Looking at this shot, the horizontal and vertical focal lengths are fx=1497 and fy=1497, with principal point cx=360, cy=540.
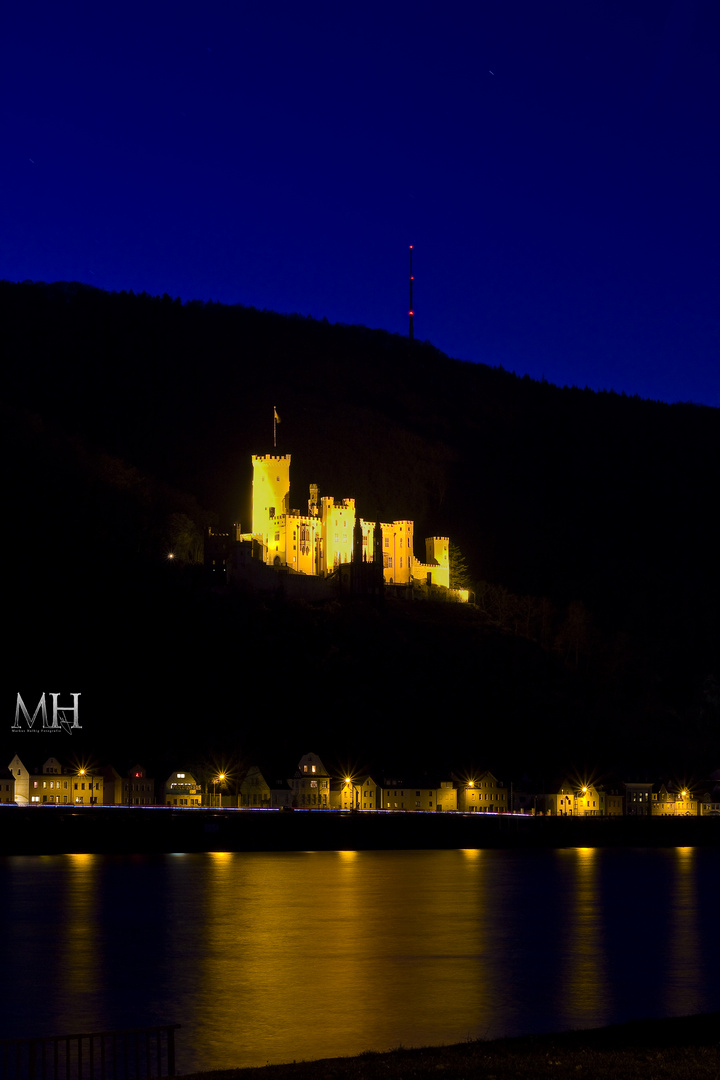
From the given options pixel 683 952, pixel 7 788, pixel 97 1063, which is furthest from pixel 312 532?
pixel 97 1063

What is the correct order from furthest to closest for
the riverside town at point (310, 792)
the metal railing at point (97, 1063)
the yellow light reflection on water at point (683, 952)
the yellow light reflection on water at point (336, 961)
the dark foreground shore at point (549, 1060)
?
the riverside town at point (310, 792), the yellow light reflection on water at point (683, 952), the yellow light reflection on water at point (336, 961), the metal railing at point (97, 1063), the dark foreground shore at point (549, 1060)

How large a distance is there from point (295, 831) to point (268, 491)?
40.4 m

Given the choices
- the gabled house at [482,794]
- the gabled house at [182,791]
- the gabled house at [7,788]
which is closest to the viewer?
the gabled house at [7,788]

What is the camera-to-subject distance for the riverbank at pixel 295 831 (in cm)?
9156

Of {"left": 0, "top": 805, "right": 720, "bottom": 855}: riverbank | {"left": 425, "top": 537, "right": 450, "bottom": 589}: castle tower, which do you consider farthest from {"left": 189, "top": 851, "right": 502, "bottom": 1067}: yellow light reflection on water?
{"left": 425, "top": 537, "right": 450, "bottom": 589}: castle tower

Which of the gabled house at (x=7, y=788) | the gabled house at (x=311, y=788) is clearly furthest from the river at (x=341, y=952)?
the gabled house at (x=311, y=788)

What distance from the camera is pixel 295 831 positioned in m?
96.7

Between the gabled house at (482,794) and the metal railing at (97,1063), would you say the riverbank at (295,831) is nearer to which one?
the gabled house at (482,794)

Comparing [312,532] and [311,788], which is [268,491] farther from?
[311,788]

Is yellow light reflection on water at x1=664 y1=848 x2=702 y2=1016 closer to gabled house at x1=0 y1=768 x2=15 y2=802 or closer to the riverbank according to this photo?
the riverbank

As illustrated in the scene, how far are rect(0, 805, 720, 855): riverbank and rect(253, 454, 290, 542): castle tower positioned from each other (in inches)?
1368

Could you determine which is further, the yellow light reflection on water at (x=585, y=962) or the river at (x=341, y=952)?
the yellow light reflection on water at (x=585, y=962)

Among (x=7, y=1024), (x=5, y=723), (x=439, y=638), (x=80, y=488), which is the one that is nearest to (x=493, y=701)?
(x=439, y=638)

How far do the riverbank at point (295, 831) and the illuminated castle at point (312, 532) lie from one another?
30.9 metres
